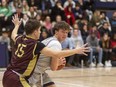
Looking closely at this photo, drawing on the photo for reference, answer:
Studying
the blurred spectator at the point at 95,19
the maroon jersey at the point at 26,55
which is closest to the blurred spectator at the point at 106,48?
the blurred spectator at the point at 95,19

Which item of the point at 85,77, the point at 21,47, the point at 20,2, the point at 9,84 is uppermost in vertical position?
the point at 20,2

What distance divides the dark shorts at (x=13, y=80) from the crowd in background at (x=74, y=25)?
32.6 feet

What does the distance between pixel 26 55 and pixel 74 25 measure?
11.7 metres

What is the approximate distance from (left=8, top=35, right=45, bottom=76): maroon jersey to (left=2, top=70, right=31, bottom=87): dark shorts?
76 millimetres

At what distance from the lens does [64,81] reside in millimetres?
10648

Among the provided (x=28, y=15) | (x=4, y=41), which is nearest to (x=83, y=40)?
(x=28, y=15)

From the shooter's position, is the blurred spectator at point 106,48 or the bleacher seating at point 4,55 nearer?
the bleacher seating at point 4,55

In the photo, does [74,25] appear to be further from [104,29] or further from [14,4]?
[14,4]

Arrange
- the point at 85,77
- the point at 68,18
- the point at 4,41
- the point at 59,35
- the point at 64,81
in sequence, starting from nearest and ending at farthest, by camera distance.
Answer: the point at 59,35 → the point at 64,81 → the point at 85,77 → the point at 4,41 → the point at 68,18

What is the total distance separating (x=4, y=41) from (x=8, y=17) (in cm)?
134

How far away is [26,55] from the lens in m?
4.59

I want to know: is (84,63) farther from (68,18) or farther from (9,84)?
(9,84)

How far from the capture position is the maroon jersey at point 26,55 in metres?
4.59

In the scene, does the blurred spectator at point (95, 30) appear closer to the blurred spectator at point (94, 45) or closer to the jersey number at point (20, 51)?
the blurred spectator at point (94, 45)
